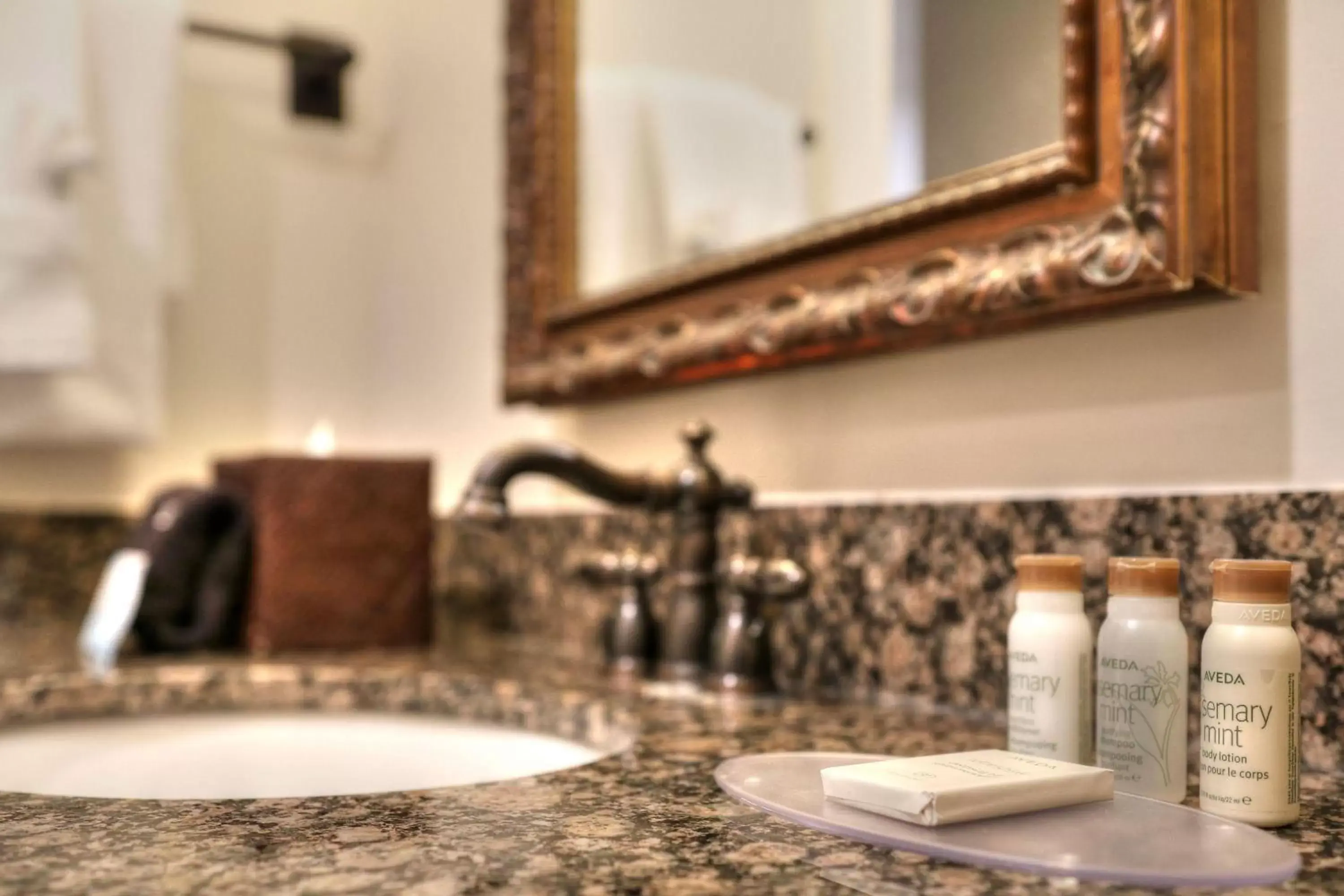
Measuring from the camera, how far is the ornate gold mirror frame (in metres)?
0.60

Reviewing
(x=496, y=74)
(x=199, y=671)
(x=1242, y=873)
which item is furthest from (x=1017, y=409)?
(x=496, y=74)

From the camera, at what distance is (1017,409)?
0.73 m

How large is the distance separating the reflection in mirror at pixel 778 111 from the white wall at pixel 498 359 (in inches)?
4.5

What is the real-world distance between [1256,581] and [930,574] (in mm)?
290

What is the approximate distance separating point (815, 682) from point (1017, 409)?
0.24 metres

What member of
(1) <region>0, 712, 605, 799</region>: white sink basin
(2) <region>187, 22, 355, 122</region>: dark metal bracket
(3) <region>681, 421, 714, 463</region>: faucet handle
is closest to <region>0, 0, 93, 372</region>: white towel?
(2) <region>187, 22, 355, 122</region>: dark metal bracket

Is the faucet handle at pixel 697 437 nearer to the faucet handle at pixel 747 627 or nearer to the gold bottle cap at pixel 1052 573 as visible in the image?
the faucet handle at pixel 747 627

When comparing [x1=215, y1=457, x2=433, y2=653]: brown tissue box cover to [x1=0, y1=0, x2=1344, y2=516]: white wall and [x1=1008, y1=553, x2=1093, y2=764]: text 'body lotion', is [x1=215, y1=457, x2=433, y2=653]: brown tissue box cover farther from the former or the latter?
[x1=1008, y1=553, x2=1093, y2=764]: text 'body lotion'

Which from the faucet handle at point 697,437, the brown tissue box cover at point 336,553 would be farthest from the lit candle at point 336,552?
the faucet handle at point 697,437

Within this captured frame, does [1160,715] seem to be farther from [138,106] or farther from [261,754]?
[138,106]

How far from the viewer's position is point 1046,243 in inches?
26.2

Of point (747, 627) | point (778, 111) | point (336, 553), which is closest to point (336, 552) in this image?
point (336, 553)

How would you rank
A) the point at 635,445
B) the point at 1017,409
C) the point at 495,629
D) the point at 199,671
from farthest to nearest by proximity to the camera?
the point at 495,629 < the point at 635,445 < the point at 199,671 < the point at 1017,409

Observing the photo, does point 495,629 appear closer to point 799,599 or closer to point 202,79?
point 799,599
